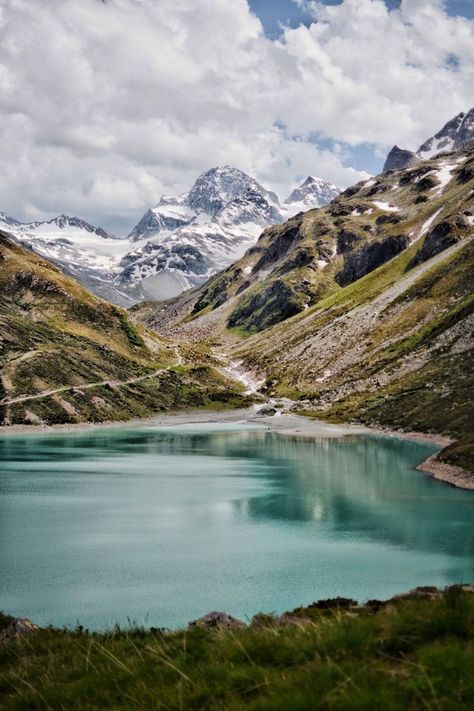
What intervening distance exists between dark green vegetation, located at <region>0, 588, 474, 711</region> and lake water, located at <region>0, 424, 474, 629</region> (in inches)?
705

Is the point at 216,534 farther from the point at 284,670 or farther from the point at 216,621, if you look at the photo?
the point at 284,670

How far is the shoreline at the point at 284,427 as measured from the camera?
81.5m

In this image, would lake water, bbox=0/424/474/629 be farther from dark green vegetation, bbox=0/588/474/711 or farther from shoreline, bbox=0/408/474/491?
dark green vegetation, bbox=0/588/474/711

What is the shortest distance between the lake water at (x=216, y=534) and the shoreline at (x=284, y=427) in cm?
334

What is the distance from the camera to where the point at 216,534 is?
53.1 m

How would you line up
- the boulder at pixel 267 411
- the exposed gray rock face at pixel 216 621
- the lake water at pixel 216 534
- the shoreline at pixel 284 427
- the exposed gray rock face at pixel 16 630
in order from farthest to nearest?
1. the boulder at pixel 267 411
2. the shoreline at pixel 284 427
3. the lake water at pixel 216 534
4. the exposed gray rock face at pixel 216 621
5. the exposed gray rock face at pixel 16 630

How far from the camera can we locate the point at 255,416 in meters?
185

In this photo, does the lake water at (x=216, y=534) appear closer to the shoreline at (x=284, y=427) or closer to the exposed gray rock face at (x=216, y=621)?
the shoreline at (x=284, y=427)

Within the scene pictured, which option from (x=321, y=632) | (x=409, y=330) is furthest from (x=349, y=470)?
(x=409, y=330)

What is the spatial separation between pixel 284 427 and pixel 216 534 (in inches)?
4109

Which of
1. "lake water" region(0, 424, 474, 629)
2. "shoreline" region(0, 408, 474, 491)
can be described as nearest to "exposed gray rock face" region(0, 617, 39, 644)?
"lake water" region(0, 424, 474, 629)

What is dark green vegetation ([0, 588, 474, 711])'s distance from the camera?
989 centimetres

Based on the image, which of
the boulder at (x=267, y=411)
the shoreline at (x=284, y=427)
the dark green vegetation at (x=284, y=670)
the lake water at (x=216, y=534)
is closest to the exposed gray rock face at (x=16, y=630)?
the dark green vegetation at (x=284, y=670)

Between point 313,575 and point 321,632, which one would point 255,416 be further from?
point 321,632
